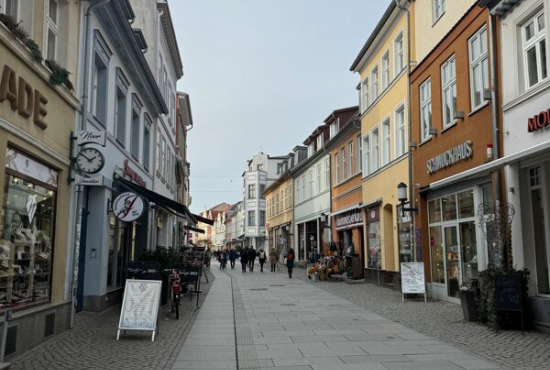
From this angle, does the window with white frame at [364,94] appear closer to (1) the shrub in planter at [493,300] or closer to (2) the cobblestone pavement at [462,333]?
(2) the cobblestone pavement at [462,333]

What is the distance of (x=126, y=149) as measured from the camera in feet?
49.5

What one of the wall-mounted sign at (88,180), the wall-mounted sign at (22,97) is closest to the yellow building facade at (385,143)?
the wall-mounted sign at (88,180)

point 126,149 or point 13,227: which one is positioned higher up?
point 126,149

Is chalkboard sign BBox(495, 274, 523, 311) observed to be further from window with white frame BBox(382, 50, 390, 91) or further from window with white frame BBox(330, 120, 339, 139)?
window with white frame BBox(330, 120, 339, 139)

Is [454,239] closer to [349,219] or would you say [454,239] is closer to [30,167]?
[30,167]

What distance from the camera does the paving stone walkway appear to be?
279 inches

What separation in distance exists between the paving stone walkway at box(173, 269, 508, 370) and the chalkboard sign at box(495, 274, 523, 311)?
5.09 feet

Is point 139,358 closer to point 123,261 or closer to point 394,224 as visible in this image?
point 123,261

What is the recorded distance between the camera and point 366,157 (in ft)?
74.2

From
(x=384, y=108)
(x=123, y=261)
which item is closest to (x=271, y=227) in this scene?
(x=384, y=108)

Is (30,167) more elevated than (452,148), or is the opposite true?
(452,148)

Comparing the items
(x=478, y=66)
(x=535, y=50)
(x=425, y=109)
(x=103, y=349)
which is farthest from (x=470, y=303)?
(x=425, y=109)

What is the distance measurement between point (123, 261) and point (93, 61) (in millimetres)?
6718

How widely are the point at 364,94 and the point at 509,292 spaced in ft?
49.0
